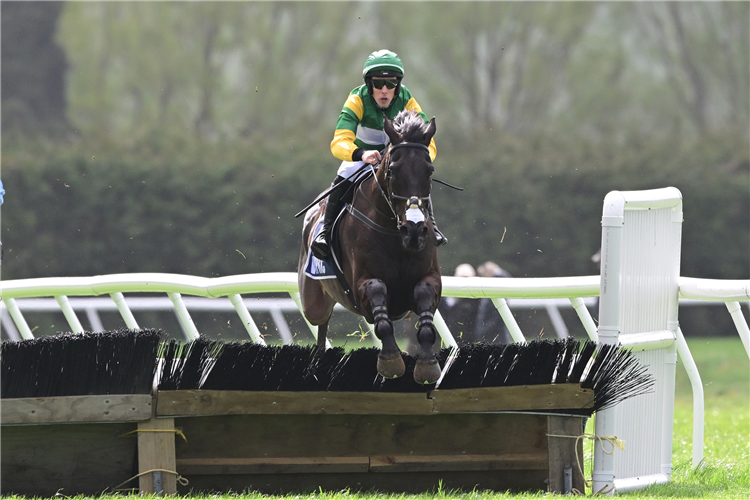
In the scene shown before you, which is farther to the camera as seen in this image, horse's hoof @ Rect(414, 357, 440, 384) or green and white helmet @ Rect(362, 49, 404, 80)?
green and white helmet @ Rect(362, 49, 404, 80)

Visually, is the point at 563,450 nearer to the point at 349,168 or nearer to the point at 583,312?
the point at 583,312

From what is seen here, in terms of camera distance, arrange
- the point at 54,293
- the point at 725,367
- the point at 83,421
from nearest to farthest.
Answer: the point at 83,421, the point at 54,293, the point at 725,367

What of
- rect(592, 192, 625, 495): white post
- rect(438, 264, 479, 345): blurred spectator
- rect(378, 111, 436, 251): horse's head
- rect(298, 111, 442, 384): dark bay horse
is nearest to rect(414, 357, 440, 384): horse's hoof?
rect(298, 111, 442, 384): dark bay horse

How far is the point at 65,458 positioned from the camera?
431cm

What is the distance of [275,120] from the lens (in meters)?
20.6

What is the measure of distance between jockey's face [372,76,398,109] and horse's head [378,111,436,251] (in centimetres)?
61

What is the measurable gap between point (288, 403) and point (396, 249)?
0.97 m

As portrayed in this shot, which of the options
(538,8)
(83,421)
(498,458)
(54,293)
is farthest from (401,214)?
(538,8)

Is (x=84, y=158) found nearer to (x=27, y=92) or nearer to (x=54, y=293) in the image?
A: (x=27, y=92)

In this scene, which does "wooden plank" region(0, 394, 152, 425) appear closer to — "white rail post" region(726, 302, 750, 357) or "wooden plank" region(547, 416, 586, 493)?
"wooden plank" region(547, 416, 586, 493)

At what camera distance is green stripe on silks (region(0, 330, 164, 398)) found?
13.9 feet

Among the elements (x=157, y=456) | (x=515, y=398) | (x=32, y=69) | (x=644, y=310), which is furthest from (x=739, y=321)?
(x=32, y=69)

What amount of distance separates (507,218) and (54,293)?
451 inches

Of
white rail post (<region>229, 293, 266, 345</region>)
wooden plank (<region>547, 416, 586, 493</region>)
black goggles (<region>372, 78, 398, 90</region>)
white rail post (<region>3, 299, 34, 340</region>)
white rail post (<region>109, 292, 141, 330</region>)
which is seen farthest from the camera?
white rail post (<region>3, 299, 34, 340</region>)
